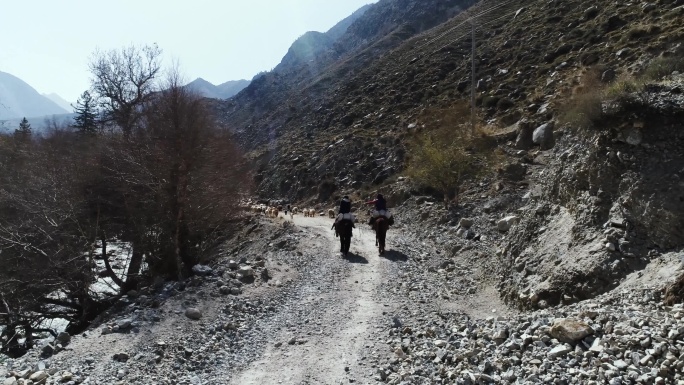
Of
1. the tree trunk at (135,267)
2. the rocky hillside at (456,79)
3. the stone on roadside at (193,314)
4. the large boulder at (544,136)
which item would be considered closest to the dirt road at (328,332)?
the stone on roadside at (193,314)

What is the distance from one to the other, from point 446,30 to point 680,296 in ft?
218

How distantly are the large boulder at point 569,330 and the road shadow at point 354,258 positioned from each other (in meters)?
8.90

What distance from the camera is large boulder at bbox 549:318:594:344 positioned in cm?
557

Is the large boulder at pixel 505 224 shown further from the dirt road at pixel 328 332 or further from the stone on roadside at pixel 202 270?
the stone on roadside at pixel 202 270

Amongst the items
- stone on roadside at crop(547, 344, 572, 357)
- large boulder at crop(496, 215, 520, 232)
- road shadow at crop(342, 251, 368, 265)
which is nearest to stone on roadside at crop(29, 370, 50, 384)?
stone on roadside at crop(547, 344, 572, 357)

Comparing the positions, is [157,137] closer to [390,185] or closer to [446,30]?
[390,185]

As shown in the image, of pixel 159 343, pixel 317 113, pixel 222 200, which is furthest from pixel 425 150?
pixel 317 113

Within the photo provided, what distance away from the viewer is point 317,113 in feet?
211

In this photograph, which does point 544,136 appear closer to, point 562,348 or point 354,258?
point 354,258

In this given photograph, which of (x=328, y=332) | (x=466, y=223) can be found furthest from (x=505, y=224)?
(x=328, y=332)

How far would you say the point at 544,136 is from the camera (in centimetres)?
Answer: 2583

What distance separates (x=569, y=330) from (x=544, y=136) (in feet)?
74.0

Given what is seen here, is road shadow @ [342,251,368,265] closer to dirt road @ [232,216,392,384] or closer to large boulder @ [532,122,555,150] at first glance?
dirt road @ [232,216,392,384]

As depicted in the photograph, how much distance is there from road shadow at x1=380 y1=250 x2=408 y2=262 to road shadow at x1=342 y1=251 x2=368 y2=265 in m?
0.77
